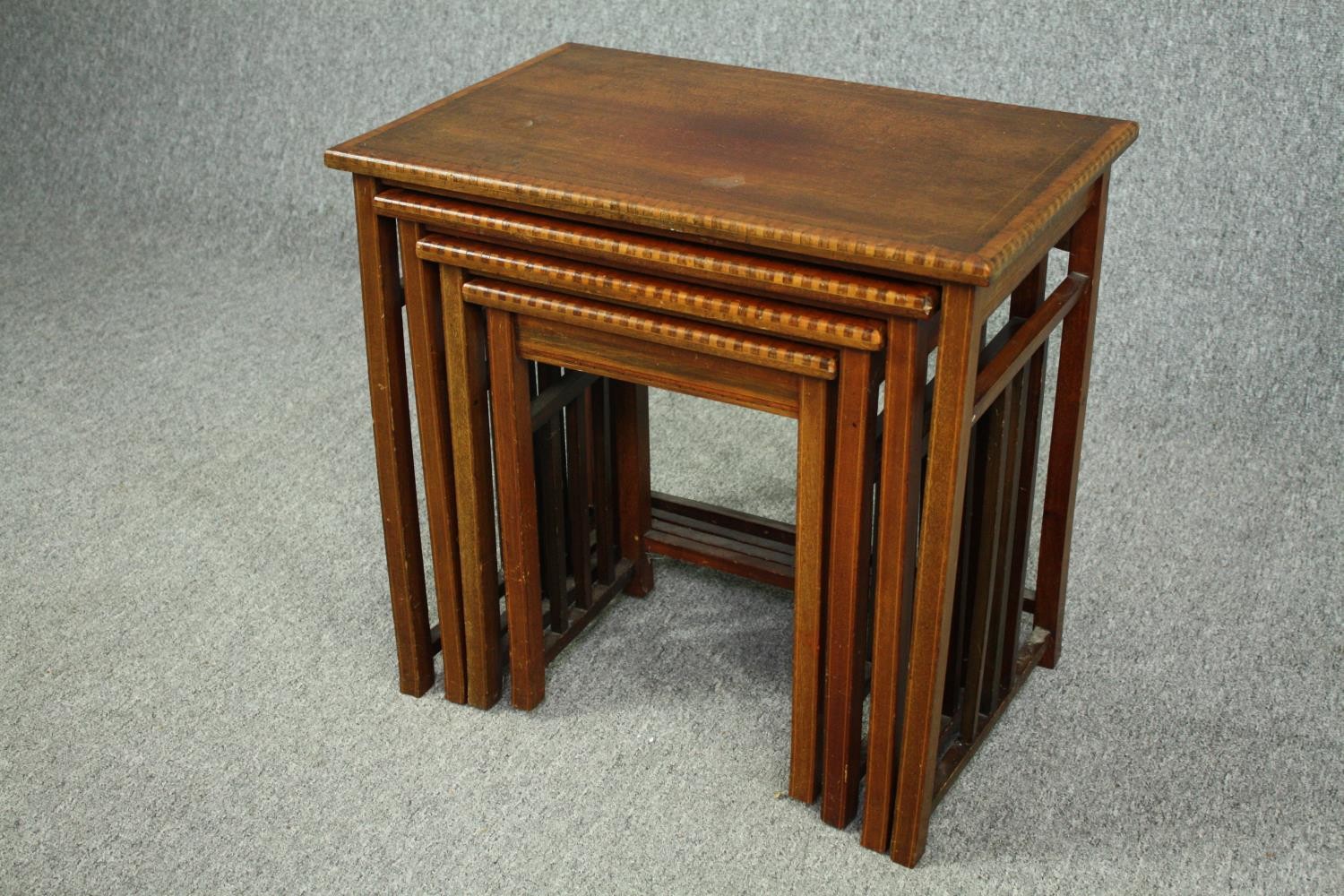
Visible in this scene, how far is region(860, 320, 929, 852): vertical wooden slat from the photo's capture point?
119cm

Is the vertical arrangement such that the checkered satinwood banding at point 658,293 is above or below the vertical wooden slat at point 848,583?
above

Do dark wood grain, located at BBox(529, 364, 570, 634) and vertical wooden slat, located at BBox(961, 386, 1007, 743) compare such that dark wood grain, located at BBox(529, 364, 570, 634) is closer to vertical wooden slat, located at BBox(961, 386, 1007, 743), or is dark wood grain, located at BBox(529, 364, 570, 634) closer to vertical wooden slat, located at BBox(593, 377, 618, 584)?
vertical wooden slat, located at BBox(593, 377, 618, 584)

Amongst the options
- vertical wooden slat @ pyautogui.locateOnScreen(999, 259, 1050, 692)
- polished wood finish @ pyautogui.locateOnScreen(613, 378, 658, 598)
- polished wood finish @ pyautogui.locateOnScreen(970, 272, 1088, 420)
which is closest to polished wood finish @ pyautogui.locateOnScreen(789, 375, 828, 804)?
polished wood finish @ pyautogui.locateOnScreen(970, 272, 1088, 420)

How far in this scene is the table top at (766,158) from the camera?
1.18m

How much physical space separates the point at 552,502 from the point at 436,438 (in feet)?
0.55

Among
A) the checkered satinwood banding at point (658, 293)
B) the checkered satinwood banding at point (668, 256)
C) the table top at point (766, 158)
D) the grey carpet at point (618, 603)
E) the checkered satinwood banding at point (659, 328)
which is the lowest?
the grey carpet at point (618, 603)

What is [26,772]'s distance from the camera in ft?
4.87

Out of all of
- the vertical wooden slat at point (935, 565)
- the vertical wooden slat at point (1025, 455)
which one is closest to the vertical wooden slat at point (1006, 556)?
the vertical wooden slat at point (1025, 455)

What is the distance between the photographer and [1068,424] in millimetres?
1468

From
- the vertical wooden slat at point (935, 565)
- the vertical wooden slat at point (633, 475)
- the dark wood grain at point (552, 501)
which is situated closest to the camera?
the vertical wooden slat at point (935, 565)

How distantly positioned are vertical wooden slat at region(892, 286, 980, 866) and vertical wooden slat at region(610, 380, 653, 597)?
44cm

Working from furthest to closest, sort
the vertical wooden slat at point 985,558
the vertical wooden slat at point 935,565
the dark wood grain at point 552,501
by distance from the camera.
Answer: the dark wood grain at point 552,501 < the vertical wooden slat at point 985,558 < the vertical wooden slat at point 935,565

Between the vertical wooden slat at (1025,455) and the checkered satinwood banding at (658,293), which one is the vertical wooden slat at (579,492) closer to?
the checkered satinwood banding at (658,293)

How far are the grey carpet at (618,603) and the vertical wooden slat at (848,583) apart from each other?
0.19 feet
